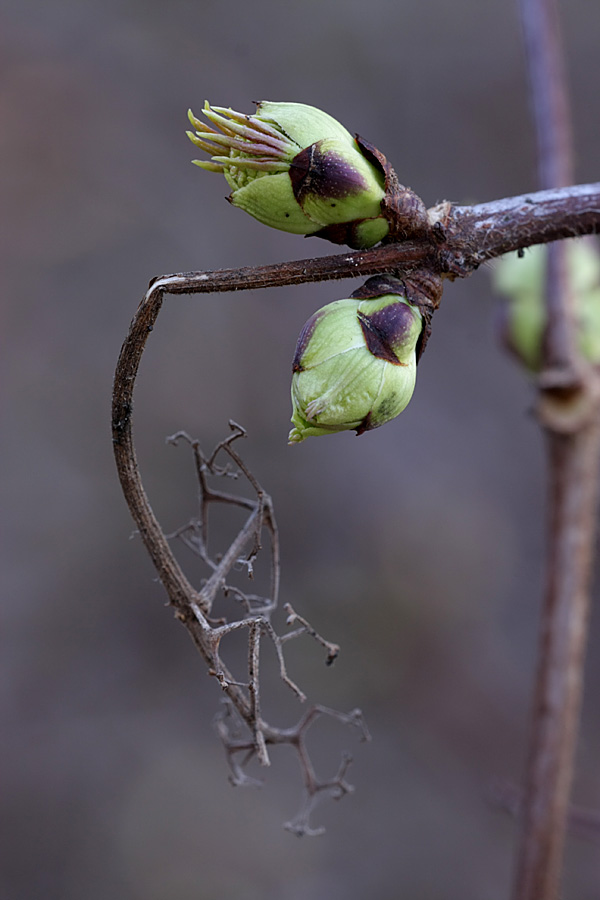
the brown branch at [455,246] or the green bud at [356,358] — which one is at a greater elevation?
the brown branch at [455,246]

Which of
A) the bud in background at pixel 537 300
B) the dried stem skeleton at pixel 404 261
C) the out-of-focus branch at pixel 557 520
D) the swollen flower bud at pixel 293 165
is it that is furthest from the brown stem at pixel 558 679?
the swollen flower bud at pixel 293 165

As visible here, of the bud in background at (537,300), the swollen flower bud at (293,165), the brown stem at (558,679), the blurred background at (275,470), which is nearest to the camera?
the swollen flower bud at (293,165)

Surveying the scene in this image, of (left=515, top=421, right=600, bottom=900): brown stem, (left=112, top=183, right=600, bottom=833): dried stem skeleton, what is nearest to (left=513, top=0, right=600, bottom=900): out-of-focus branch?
(left=515, top=421, right=600, bottom=900): brown stem

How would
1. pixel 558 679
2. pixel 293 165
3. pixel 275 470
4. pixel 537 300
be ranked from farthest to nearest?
pixel 275 470
pixel 537 300
pixel 558 679
pixel 293 165

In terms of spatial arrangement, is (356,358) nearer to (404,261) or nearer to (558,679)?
(404,261)

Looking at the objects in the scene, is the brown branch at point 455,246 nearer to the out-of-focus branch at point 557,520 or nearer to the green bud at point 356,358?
the green bud at point 356,358

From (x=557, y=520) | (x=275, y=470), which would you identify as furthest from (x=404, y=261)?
(x=275, y=470)

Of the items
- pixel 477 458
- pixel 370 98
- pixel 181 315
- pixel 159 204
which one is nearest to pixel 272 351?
pixel 181 315
